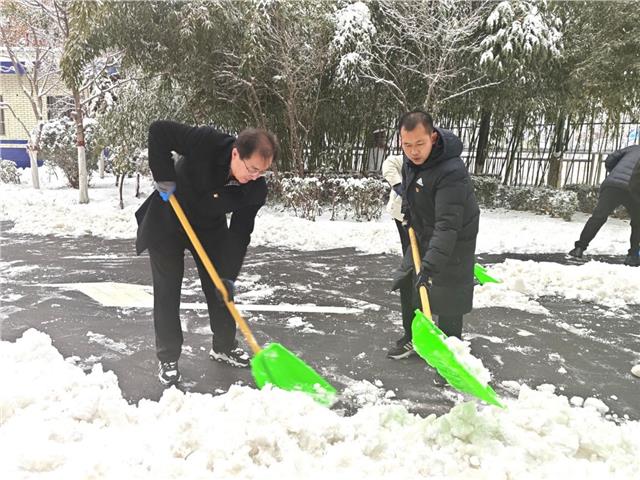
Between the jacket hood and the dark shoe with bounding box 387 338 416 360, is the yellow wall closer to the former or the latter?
the dark shoe with bounding box 387 338 416 360

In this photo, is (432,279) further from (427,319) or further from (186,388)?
(186,388)

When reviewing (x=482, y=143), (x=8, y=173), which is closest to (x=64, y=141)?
(x=8, y=173)

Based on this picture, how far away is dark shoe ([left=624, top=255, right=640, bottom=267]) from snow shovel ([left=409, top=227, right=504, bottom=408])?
4.74 m

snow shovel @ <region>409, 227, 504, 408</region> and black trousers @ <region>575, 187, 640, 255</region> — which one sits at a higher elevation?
black trousers @ <region>575, 187, 640, 255</region>

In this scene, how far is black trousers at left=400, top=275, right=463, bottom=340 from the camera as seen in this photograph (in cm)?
293

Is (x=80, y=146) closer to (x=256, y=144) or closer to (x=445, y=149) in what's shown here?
(x=256, y=144)

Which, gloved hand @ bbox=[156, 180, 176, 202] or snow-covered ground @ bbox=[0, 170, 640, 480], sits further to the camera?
gloved hand @ bbox=[156, 180, 176, 202]

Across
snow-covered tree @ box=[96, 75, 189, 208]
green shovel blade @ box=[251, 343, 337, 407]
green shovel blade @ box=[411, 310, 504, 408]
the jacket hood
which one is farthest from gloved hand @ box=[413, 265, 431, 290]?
snow-covered tree @ box=[96, 75, 189, 208]

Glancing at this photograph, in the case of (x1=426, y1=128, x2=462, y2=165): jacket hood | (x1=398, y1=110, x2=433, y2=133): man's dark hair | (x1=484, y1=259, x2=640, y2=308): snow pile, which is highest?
(x1=398, y1=110, x2=433, y2=133): man's dark hair

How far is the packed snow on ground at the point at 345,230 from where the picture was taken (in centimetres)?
728

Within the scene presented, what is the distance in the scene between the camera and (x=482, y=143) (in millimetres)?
11828

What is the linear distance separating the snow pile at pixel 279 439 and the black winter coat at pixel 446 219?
71cm

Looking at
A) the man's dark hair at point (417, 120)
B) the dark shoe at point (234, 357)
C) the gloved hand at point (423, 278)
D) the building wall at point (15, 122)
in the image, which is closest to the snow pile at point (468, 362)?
the gloved hand at point (423, 278)

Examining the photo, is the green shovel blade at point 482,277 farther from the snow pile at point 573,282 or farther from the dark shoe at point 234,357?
the dark shoe at point 234,357
